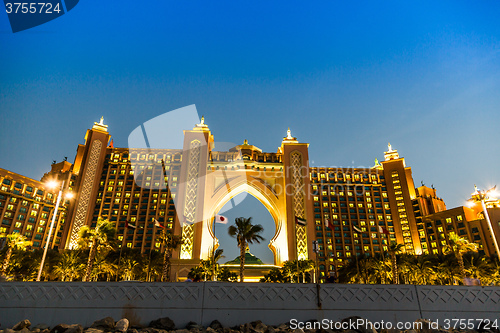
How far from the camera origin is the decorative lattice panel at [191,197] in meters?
57.2

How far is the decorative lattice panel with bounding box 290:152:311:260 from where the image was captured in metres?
59.3

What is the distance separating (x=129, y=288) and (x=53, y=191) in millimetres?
→ 92985

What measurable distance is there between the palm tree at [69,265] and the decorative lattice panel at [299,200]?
3381cm

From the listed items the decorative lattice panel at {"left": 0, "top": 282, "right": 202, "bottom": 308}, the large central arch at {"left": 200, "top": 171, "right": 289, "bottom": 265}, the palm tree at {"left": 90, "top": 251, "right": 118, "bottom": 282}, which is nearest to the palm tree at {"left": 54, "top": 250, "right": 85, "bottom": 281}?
the palm tree at {"left": 90, "top": 251, "right": 118, "bottom": 282}

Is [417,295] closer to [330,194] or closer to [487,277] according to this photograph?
[487,277]

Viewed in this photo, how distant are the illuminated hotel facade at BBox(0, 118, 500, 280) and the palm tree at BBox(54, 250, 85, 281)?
15.0 meters

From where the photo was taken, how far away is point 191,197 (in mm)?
61969

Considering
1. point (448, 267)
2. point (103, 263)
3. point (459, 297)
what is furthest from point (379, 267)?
point (103, 263)

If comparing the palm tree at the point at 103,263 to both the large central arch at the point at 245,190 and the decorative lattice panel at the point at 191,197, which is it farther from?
the large central arch at the point at 245,190

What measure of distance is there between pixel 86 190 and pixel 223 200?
1427 inches

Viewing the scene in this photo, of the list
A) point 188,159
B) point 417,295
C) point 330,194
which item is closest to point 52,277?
point 188,159

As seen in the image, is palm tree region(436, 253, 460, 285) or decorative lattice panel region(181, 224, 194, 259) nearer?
palm tree region(436, 253, 460, 285)

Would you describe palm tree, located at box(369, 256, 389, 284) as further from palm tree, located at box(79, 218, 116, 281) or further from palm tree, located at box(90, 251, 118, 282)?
palm tree, located at box(90, 251, 118, 282)

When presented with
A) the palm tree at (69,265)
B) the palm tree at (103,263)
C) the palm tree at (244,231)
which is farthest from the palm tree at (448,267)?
the palm tree at (69,265)
